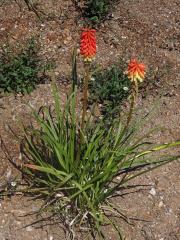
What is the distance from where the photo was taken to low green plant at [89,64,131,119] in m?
4.62

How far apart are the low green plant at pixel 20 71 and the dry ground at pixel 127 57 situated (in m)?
0.09

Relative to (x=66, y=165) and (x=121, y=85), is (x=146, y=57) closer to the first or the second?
(x=121, y=85)

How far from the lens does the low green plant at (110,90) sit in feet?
15.1

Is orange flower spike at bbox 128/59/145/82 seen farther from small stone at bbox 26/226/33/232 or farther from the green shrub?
the green shrub

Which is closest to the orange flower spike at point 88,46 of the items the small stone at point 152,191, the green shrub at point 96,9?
the small stone at point 152,191

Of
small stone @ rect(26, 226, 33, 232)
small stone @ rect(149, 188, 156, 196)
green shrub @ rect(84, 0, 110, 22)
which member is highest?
green shrub @ rect(84, 0, 110, 22)

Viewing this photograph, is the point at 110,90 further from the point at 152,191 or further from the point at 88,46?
the point at 88,46

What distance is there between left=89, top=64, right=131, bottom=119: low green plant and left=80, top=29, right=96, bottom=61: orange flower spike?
5.12 ft

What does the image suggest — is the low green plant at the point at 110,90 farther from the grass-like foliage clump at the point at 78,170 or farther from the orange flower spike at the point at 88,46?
the orange flower spike at the point at 88,46

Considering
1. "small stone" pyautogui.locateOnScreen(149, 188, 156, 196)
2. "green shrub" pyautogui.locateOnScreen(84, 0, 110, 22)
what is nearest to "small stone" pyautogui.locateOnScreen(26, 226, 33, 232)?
"small stone" pyautogui.locateOnScreen(149, 188, 156, 196)

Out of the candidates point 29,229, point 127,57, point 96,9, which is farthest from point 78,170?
point 96,9

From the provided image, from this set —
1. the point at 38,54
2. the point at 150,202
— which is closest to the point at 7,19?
the point at 38,54

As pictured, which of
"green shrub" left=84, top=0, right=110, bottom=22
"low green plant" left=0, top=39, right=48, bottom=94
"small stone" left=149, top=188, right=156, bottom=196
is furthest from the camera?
"green shrub" left=84, top=0, right=110, bottom=22

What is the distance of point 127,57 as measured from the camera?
5.14 m
